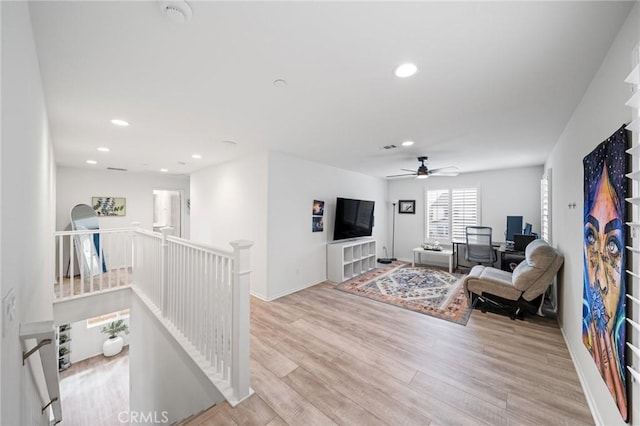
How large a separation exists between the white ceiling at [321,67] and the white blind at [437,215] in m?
3.26

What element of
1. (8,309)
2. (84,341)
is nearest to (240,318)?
(8,309)

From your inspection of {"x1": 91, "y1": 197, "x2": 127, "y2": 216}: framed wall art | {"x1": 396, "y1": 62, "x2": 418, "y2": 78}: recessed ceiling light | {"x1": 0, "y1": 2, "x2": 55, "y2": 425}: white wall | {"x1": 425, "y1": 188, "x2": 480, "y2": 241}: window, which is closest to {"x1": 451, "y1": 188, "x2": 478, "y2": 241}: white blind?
{"x1": 425, "y1": 188, "x2": 480, "y2": 241}: window

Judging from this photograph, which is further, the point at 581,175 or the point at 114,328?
the point at 114,328

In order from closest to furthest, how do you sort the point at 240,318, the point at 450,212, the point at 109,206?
the point at 240,318, the point at 109,206, the point at 450,212

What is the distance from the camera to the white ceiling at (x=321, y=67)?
1.26 meters

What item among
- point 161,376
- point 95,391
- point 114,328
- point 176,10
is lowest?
point 95,391

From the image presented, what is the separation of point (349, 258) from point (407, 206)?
2827mm

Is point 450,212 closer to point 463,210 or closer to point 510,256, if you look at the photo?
point 463,210

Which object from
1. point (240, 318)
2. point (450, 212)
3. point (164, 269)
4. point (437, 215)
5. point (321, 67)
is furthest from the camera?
point (437, 215)

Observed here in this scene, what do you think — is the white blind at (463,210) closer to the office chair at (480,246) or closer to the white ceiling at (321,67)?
the office chair at (480,246)

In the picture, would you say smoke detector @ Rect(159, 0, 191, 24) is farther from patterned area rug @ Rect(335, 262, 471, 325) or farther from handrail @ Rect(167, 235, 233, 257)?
patterned area rug @ Rect(335, 262, 471, 325)

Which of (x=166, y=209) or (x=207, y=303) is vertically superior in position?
(x=166, y=209)

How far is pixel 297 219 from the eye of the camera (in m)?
4.43

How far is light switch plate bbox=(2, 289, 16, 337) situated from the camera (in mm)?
895
